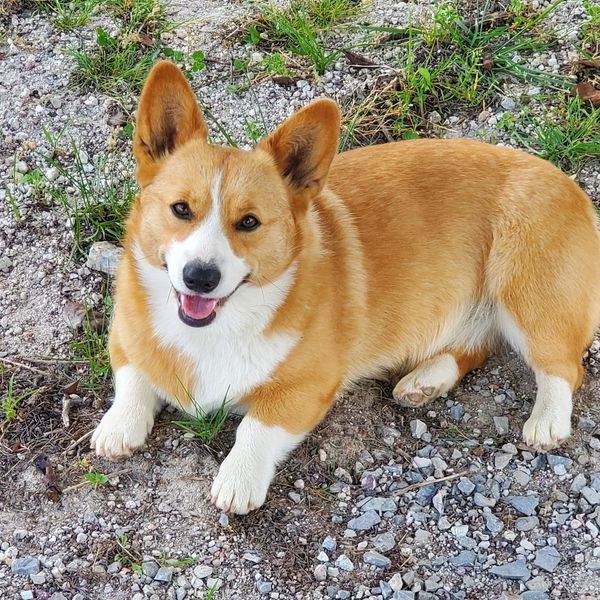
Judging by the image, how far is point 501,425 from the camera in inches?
139

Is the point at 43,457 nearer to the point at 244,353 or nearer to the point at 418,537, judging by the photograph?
the point at 244,353

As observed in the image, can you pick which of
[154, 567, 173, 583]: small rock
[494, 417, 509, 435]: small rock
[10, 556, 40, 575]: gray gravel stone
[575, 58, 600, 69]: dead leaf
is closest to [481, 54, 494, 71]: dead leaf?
[575, 58, 600, 69]: dead leaf

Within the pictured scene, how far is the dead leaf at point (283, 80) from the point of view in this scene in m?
4.76

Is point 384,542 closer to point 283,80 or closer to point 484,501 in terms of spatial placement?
point 484,501

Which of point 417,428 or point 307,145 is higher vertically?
point 307,145

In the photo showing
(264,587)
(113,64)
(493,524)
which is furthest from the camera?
(113,64)

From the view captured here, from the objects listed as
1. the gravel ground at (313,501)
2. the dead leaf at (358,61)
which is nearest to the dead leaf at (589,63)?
the dead leaf at (358,61)

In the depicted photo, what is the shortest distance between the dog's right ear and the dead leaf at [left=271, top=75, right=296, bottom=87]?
1.70 m

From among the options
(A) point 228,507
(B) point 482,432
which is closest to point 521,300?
(B) point 482,432

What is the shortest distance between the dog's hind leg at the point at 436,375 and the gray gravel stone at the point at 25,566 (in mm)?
1491

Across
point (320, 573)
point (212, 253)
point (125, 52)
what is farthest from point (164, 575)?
point (125, 52)

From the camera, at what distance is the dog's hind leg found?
357 centimetres

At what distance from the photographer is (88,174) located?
4.35 m

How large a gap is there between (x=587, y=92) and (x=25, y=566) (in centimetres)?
350
